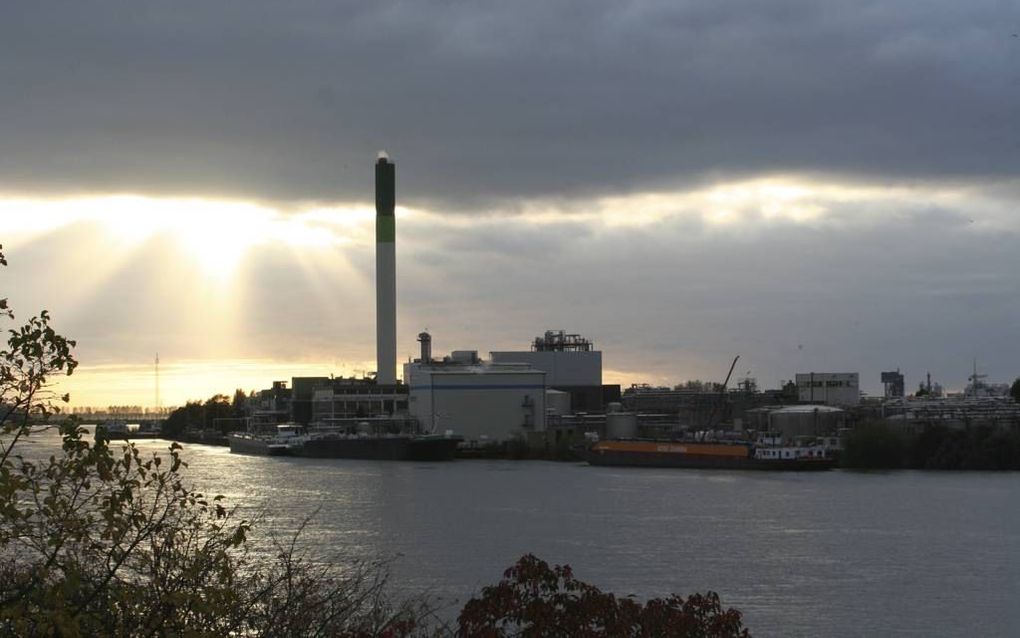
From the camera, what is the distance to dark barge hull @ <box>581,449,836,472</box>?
6800 cm

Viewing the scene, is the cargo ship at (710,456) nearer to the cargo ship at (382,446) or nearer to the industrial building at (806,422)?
the cargo ship at (382,446)

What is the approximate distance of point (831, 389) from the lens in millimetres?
104438

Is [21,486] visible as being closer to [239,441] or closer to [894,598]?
[894,598]

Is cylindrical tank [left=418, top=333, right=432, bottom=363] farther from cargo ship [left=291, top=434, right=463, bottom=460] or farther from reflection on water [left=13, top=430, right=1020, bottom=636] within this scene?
reflection on water [left=13, top=430, right=1020, bottom=636]

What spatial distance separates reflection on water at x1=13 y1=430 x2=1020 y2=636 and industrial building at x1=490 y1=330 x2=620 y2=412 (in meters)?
43.9

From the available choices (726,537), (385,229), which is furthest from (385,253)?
(726,537)

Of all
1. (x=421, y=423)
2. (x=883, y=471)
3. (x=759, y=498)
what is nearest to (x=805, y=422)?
(x=883, y=471)

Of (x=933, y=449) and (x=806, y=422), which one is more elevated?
(x=806, y=422)

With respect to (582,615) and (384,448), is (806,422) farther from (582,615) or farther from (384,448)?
(582,615)

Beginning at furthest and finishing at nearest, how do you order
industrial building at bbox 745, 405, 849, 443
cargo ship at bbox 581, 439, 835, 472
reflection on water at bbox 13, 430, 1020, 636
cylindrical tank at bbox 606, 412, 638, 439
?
cylindrical tank at bbox 606, 412, 638, 439 → industrial building at bbox 745, 405, 849, 443 → cargo ship at bbox 581, 439, 835, 472 → reflection on water at bbox 13, 430, 1020, 636

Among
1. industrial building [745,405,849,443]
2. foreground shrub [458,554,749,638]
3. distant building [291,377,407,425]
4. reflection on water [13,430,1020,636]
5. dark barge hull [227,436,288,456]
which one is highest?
distant building [291,377,407,425]

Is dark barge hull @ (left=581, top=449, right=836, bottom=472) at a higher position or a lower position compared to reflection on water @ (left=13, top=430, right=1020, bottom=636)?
higher

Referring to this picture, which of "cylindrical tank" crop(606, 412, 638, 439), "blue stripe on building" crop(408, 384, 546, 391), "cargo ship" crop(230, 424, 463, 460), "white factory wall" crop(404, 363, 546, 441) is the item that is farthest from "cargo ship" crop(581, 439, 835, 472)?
"cylindrical tank" crop(606, 412, 638, 439)

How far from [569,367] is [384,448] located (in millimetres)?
23990
